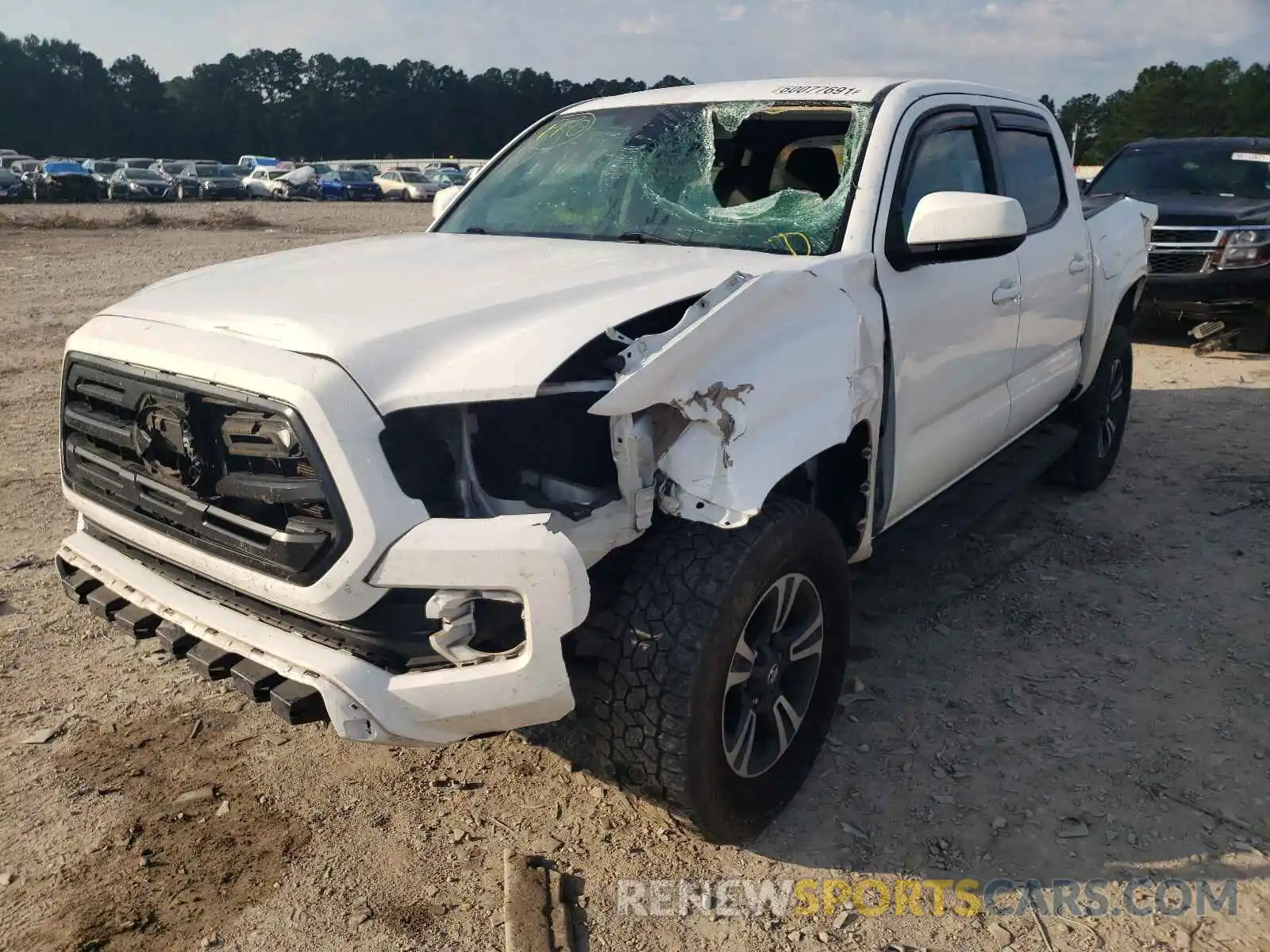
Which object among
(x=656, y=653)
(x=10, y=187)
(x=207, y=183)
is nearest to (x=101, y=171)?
(x=207, y=183)

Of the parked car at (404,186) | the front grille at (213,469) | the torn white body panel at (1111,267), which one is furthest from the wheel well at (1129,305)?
the parked car at (404,186)

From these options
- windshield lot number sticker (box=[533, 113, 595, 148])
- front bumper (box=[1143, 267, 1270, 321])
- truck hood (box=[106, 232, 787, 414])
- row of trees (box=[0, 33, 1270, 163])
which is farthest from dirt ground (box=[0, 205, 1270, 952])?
row of trees (box=[0, 33, 1270, 163])

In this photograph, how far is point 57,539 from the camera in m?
4.58

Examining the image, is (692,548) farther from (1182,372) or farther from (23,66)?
(23,66)

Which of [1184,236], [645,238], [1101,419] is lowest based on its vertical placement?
[1101,419]

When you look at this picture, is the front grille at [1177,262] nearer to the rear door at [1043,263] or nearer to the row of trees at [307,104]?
the rear door at [1043,263]

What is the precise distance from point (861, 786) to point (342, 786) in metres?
1.53

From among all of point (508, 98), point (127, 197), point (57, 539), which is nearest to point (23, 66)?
point (508, 98)

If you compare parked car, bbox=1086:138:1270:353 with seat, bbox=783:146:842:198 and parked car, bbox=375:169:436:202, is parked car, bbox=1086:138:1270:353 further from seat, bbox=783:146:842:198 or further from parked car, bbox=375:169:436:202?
parked car, bbox=375:169:436:202

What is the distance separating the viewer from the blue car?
1588 inches

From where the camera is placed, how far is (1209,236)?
896cm

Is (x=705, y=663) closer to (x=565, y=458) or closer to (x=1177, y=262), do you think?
(x=565, y=458)

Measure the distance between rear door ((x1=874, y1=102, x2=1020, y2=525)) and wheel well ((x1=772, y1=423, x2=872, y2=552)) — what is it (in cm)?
18

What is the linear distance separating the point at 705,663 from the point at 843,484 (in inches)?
39.3
